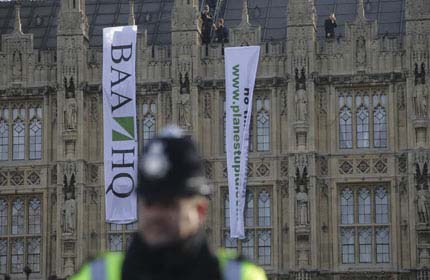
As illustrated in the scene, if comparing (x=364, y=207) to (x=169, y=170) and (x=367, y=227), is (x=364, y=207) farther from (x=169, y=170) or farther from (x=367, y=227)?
(x=169, y=170)

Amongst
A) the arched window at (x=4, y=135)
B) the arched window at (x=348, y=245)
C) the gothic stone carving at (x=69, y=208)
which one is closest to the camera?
the arched window at (x=348, y=245)

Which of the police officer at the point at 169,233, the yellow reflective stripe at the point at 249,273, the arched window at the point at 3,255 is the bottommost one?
the arched window at the point at 3,255

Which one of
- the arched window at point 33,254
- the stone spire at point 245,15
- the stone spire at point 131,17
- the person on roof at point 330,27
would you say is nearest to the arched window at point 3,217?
the arched window at point 33,254

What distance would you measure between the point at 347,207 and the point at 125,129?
22.9 ft

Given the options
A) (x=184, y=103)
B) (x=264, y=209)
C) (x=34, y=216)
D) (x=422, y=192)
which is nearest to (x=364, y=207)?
(x=422, y=192)

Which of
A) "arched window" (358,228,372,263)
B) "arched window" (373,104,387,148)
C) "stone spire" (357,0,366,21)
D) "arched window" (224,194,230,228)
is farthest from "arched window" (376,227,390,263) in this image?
"stone spire" (357,0,366,21)

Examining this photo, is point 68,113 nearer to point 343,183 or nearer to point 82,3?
point 82,3

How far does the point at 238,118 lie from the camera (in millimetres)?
38625

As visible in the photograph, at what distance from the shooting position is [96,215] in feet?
133

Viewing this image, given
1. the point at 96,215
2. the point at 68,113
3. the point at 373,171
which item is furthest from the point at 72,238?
the point at 373,171

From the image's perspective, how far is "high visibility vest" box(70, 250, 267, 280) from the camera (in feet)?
10.8

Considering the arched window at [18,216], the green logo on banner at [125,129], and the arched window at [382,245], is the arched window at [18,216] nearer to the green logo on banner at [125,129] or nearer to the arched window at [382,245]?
the green logo on banner at [125,129]

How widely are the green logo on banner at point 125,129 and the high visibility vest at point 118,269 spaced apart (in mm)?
35798

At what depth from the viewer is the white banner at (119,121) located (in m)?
38.3
